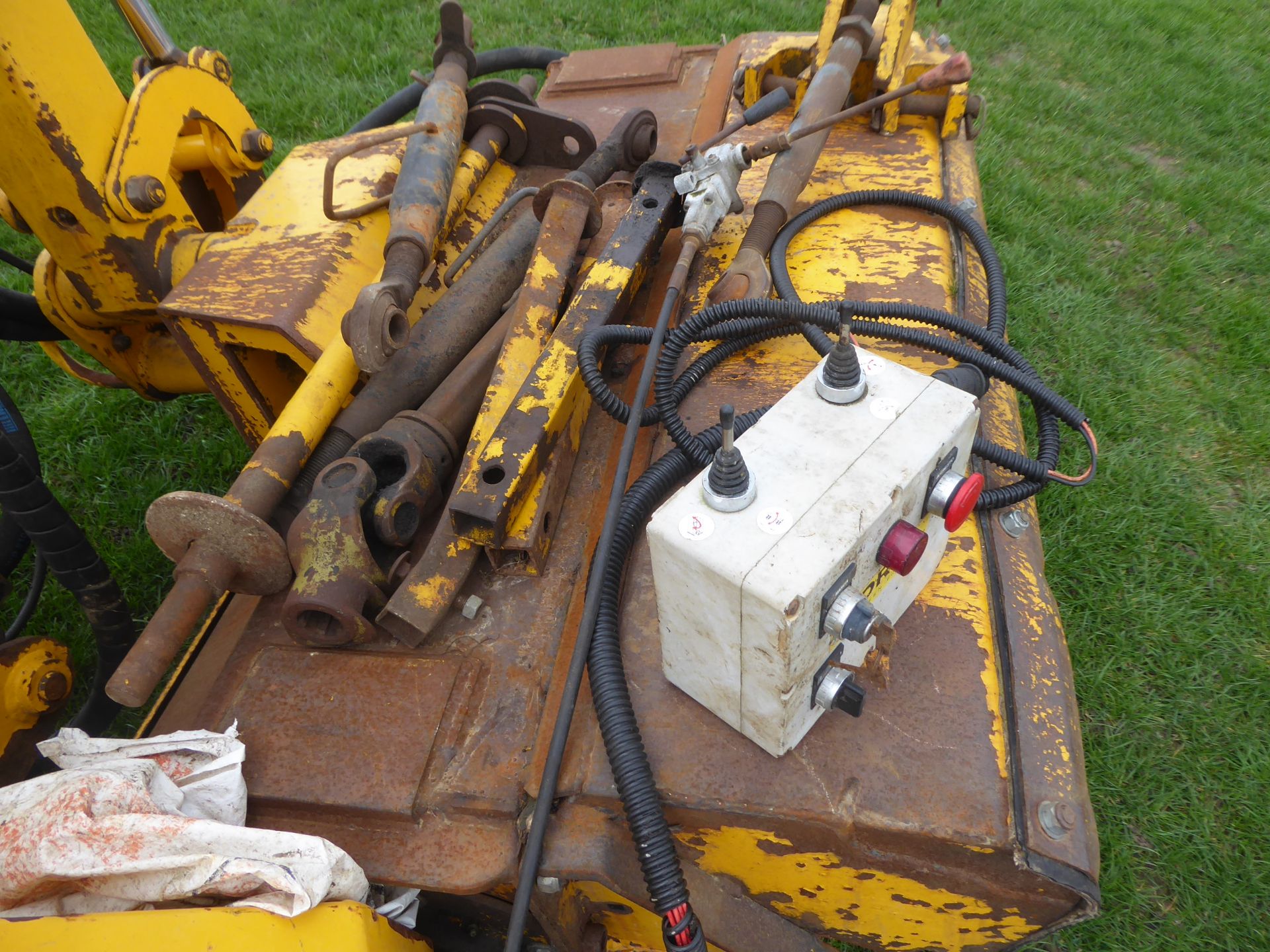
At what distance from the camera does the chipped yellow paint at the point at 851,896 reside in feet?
Answer: 3.37

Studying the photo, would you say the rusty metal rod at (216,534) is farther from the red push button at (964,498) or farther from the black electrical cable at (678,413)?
the red push button at (964,498)

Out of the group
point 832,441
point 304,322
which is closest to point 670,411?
point 832,441

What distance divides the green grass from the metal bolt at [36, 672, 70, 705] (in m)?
0.64

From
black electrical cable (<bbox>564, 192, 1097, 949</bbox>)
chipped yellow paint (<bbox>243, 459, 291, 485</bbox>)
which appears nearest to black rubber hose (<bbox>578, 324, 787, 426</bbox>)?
black electrical cable (<bbox>564, 192, 1097, 949</bbox>)

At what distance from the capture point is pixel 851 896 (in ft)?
3.58

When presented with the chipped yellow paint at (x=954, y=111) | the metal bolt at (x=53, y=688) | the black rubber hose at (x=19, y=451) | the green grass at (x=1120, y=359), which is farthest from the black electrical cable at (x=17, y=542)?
the chipped yellow paint at (x=954, y=111)

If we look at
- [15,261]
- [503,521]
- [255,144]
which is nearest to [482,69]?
[255,144]

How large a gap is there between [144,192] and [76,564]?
2.54 feet

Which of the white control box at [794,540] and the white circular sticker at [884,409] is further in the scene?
the white circular sticker at [884,409]

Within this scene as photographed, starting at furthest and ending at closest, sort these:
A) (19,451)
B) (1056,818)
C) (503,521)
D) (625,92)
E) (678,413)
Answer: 1. (625,92)
2. (19,451)
3. (678,413)
4. (503,521)
5. (1056,818)

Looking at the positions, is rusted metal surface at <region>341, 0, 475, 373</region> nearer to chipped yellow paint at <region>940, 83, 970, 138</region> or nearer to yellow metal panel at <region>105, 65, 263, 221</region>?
yellow metal panel at <region>105, 65, 263, 221</region>

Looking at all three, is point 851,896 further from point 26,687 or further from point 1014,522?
point 26,687

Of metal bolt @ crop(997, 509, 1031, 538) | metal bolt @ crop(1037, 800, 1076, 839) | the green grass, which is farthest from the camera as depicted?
the green grass

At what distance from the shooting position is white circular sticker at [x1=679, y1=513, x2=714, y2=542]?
0.84 m
